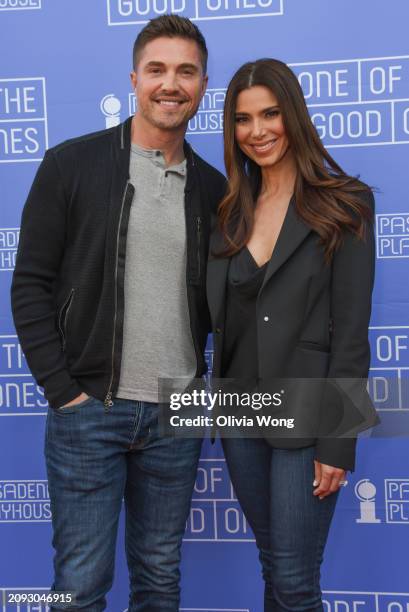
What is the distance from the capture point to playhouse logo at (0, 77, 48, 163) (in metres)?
2.47

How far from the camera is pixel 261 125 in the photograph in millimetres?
1768

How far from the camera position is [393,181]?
237 cm

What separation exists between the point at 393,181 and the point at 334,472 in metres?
1.14

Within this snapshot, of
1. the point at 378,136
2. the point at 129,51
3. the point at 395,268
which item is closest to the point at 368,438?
the point at 395,268

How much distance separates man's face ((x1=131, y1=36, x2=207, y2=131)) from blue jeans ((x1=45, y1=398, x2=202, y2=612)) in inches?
30.1

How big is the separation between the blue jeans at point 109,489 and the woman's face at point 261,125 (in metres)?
0.73

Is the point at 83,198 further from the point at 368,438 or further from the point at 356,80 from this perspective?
the point at 368,438

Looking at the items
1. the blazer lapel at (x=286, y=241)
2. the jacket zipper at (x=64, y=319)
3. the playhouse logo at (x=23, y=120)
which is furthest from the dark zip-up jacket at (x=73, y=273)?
the playhouse logo at (x=23, y=120)

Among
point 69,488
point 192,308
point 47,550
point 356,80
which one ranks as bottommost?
point 47,550

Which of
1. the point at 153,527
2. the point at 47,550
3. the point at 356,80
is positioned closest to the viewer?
the point at 153,527

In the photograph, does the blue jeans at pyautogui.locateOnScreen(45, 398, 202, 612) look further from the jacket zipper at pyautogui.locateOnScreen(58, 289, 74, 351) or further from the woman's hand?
the woman's hand

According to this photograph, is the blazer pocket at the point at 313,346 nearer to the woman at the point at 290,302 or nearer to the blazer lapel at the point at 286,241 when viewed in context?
the woman at the point at 290,302

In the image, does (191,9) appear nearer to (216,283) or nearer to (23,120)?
(23,120)

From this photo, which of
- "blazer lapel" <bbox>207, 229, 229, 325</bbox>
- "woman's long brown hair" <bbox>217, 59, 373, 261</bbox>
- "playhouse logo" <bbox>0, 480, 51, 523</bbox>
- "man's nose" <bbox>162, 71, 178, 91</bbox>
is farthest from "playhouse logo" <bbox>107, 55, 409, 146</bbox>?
"playhouse logo" <bbox>0, 480, 51, 523</bbox>
